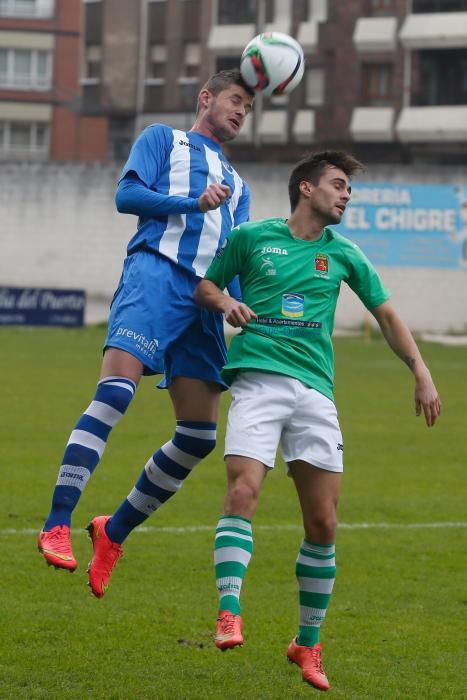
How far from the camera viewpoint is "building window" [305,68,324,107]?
53969 mm

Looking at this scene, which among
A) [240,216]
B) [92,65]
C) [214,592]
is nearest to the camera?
[240,216]

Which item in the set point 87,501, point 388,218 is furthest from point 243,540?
point 388,218

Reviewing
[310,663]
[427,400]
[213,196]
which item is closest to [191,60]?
[213,196]

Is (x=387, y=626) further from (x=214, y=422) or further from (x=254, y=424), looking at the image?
(x=254, y=424)

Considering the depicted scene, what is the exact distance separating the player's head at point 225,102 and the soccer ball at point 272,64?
0.05 metres

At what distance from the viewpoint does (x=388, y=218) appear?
35500 millimetres

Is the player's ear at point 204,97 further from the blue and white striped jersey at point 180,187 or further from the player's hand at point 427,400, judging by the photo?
the player's hand at point 427,400

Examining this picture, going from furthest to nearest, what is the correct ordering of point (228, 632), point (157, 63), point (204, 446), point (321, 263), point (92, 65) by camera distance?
1. point (92, 65)
2. point (157, 63)
3. point (204, 446)
4. point (321, 263)
5. point (228, 632)

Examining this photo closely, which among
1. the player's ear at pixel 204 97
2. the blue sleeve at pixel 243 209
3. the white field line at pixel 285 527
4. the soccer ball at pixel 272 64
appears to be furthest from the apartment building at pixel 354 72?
the player's ear at pixel 204 97

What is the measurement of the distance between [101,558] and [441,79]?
46.8 metres

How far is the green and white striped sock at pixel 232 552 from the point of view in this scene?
6.22m

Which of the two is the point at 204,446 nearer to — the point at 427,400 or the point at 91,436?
the point at 91,436

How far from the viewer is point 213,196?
670 centimetres

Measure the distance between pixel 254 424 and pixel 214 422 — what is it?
1.20m
